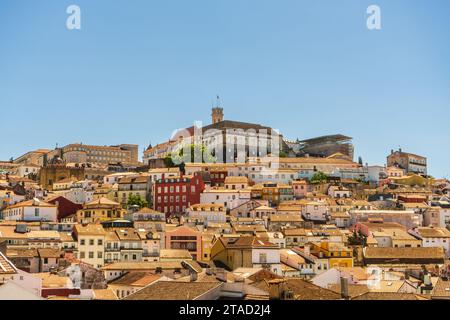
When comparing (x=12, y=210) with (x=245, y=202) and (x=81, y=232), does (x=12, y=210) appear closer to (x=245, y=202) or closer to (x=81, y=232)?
(x=81, y=232)

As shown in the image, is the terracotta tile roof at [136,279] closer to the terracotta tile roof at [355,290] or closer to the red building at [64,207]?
the terracotta tile roof at [355,290]

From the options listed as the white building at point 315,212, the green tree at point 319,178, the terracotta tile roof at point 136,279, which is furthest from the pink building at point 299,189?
the terracotta tile roof at point 136,279

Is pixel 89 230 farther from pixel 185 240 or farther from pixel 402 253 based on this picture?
pixel 402 253

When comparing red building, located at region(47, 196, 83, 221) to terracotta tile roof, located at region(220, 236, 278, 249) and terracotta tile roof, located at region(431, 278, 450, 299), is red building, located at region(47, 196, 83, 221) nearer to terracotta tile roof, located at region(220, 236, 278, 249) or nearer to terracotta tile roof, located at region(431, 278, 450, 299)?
terracotta tile roof, located at region(220, 236, 278, 249)

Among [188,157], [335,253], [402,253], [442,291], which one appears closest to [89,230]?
[335,253]

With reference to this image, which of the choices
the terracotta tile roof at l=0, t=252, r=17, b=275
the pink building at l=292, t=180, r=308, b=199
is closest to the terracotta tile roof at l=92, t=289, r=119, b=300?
the terracotta tile roof at l=0, t=252, r=17, b=275
